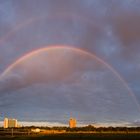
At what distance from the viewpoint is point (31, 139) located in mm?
85125

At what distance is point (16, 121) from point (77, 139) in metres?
84.9

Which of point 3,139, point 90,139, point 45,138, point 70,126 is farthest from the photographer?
point 70,126

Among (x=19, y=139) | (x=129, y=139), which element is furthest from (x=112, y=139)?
(x=19, y=139)

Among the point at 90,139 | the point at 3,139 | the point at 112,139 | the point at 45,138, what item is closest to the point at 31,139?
the point at 45,138

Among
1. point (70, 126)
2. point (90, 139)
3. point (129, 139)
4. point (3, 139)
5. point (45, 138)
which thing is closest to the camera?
point (129, 139)

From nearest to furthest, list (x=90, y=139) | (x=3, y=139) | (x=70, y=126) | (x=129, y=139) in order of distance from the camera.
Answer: (x=129, y=139) < (x=90, y=139) < (x=3, y=139) < (x=70, y=126)

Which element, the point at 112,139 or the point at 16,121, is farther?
the point at 16,121

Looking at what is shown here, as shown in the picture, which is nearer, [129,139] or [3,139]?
[129,139]

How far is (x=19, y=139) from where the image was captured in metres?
87.3

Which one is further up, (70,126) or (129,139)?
(70,126)

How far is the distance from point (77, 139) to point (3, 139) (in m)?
23.0

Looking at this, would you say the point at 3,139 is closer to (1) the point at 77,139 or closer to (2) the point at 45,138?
(2) the point at 45,138

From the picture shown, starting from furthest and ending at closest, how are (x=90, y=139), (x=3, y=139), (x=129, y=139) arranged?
(x=3, y=139) → (x=90, y=139) → (x=129, y=139)

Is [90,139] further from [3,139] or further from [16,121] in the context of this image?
[16,121]
